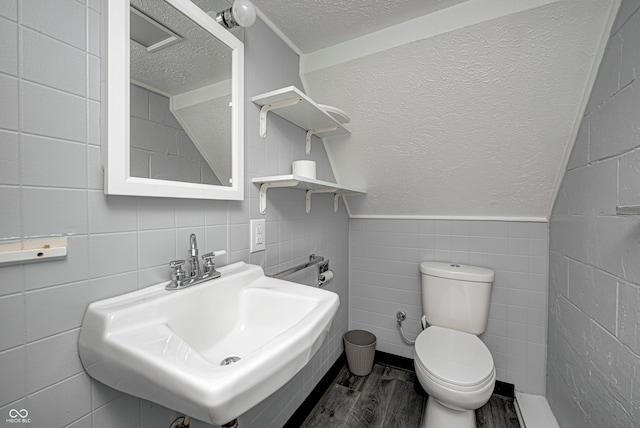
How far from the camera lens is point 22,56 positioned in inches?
21.7

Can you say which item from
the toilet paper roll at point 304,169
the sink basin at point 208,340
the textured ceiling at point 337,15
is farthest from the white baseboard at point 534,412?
the textured ceiling at point 337,15

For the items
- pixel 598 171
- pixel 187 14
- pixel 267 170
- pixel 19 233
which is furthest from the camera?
pixel 267 170

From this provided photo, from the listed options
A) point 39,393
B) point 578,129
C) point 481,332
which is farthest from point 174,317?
point 578,129

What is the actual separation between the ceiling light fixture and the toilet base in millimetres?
1918

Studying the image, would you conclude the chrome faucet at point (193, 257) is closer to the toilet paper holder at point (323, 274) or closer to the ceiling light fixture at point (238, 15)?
the ceiling light fixture at point (238, 15)

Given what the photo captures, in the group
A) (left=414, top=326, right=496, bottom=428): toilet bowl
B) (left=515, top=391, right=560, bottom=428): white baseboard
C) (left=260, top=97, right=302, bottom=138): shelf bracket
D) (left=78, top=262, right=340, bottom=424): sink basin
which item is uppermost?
(left=260, top=97, right=302, bottom=138): shelf bracket

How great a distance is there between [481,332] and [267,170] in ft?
5.33

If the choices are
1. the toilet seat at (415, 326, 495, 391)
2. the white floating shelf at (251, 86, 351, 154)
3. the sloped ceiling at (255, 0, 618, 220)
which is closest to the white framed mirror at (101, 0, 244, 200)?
the white floating shelf at (251, 86, 351, 154)

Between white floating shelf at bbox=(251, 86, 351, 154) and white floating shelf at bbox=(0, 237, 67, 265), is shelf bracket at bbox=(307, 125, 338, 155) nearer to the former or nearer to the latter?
white floating shelf at bbox=(251, 86, 351, 154)

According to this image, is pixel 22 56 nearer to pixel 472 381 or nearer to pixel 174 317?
pixel 174 317

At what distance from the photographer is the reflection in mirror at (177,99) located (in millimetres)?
746

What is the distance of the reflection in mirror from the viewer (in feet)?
2.45

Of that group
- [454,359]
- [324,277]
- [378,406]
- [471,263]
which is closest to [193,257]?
[324,277]

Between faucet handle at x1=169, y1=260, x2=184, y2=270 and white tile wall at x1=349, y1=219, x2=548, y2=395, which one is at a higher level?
faucet handle at x1=169, y1=260, x2=184, y2=270
